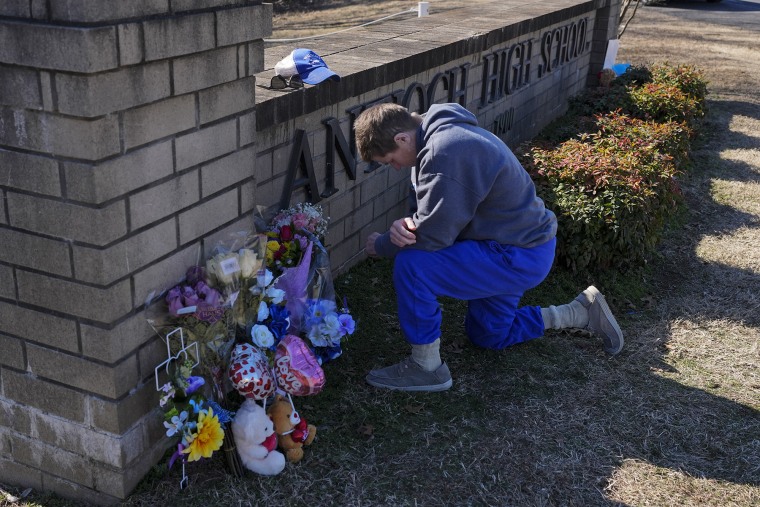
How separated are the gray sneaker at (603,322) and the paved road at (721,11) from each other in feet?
65.3

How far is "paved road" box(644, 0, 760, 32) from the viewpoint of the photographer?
22953 millimetres

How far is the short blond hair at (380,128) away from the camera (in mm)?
3623

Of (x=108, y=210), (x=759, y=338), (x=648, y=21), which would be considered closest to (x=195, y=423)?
(x=108, y=210)

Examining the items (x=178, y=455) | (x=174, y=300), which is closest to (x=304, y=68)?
Answer: (x=174, y=300)

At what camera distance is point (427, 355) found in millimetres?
3879

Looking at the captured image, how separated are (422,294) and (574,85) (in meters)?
7.96

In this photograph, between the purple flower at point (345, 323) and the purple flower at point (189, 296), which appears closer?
the purple flower at point (189, 296)

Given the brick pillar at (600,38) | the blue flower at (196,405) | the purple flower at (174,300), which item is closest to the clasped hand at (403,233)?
the purple flower at (174,300)

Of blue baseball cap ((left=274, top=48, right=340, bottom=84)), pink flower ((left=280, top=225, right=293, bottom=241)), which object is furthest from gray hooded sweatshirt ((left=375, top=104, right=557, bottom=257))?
blue baseball cap ((left=274, top=48, right=340, bottom=84))

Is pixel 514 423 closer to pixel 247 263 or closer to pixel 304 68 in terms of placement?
pixel 247 263

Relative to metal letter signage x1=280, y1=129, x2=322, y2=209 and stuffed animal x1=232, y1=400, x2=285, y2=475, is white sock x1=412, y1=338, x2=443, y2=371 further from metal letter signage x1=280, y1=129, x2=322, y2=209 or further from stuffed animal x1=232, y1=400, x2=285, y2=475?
metal letter signage x1=280, y1=129, x2=322, y2=209

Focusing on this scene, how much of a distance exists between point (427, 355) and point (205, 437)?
129 cm

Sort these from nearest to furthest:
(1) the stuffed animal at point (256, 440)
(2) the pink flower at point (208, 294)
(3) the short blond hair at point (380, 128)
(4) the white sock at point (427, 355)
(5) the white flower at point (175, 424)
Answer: (5) the white flower at point (175, 424), (2) the pink flower at point (208, 294), (1) the stuffed animal at point (256, 440), (3) the short blond hair at point (380, 128), (4) the white sock at point (427, 355)

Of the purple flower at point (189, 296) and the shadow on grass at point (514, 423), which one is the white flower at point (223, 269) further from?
the shadow on grass at point (514, 423)
